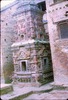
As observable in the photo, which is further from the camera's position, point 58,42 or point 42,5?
point 42,5

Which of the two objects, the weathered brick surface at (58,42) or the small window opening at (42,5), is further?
the small window opening at (42,5)

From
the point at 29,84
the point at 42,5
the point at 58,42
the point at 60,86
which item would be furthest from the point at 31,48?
the point at 42,5

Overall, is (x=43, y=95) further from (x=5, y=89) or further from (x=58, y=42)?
(x=58, y=42)

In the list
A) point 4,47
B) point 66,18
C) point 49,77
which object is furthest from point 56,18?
point 4,47

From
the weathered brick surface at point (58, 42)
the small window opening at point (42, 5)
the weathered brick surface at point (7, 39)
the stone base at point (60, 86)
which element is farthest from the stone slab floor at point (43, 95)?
the small window opening at point (42, 5)

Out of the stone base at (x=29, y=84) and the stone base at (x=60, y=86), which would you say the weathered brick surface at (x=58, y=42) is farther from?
the stone base at (x=29, y=84)

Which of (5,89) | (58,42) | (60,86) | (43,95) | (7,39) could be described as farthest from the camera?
(7,39)

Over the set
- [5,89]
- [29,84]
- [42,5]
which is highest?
[42,5]

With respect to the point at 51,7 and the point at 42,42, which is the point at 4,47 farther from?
the point at 51,7

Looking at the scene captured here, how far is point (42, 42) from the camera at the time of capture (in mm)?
13898

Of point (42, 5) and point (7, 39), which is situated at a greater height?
point (42, 5)

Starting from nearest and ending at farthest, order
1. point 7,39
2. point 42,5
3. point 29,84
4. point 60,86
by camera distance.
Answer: point 60,86, point 29,84, point 7,39, point 42,5

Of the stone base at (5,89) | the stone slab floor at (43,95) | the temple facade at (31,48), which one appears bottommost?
the stone slab floor at (43,95)

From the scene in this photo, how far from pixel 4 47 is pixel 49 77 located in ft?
15.4
